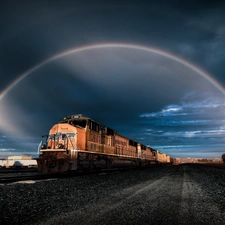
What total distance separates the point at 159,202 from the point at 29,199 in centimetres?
432

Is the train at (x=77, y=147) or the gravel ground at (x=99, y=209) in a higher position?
the train at (x=77, y=147)

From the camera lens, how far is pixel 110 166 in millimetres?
21719

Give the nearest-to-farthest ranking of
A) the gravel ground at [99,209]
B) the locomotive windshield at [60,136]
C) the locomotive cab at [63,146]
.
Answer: the gravel ground at [99,209], the locomotive cab at [63,146], the locomotive windshield at [60,136]

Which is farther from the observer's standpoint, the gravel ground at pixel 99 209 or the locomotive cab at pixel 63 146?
the locomotive cab at pixel 63 146

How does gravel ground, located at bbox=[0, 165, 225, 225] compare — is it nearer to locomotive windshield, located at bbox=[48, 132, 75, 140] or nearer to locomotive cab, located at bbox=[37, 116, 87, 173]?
locomotive cab, located at bbox=[37, 116, 87, 173]

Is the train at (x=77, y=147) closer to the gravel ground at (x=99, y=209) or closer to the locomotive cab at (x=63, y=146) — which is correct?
the locomotive cab at (x=63, y=146)

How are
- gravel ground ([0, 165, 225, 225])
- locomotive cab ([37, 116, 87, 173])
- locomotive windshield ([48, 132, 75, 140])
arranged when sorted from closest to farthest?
gravel ground ([0, 165, 225, 225]), locomotive cab ([37, 116, 87, 173]), locomotive windshield ([48, 132, 75, 140])

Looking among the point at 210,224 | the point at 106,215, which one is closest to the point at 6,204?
the point at 106,215

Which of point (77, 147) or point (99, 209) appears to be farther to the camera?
point (77, 147)

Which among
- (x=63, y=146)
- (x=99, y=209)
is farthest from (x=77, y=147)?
(x=99, y=209)

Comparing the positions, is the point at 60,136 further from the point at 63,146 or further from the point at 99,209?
the point at 99,209

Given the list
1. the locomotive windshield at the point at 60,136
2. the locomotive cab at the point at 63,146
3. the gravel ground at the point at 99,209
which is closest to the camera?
the gravel ground at the point at 99,209

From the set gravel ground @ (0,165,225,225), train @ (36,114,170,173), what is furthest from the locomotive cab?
gravel ground @ (0,165,225,225)

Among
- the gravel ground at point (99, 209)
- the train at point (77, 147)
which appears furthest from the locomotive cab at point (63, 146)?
the gravel ground at point (99, 209)
